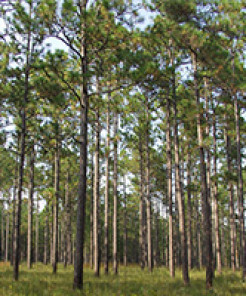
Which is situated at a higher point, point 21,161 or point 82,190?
point 21,161

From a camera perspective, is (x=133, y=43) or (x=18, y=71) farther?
(x=18, y=71)

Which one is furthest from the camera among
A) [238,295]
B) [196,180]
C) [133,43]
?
[196,180]

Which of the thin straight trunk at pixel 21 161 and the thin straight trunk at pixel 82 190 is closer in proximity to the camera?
the thin straight trunk at pixel 82 190

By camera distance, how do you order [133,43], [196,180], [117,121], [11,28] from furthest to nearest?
[196,180] < [117,121] < [11,28] < [133,43]

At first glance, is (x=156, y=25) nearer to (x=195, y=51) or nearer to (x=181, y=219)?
(x=195, y=51)

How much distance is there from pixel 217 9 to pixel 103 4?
4612 mm

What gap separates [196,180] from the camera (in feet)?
93.5

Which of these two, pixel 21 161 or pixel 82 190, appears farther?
pixel 21 161

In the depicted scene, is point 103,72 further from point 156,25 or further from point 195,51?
point 195,51

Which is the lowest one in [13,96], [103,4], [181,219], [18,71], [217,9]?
[181,219]

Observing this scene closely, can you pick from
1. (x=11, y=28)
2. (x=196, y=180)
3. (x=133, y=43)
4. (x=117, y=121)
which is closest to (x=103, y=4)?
(x=133, y=43)

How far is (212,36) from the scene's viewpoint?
1270 centimetres

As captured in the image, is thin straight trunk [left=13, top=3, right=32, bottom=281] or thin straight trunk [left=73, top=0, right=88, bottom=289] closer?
thin straight trunk [left=73, top=0, right=88, bottom=289]

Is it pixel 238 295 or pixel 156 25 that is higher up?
pixel 156 25
